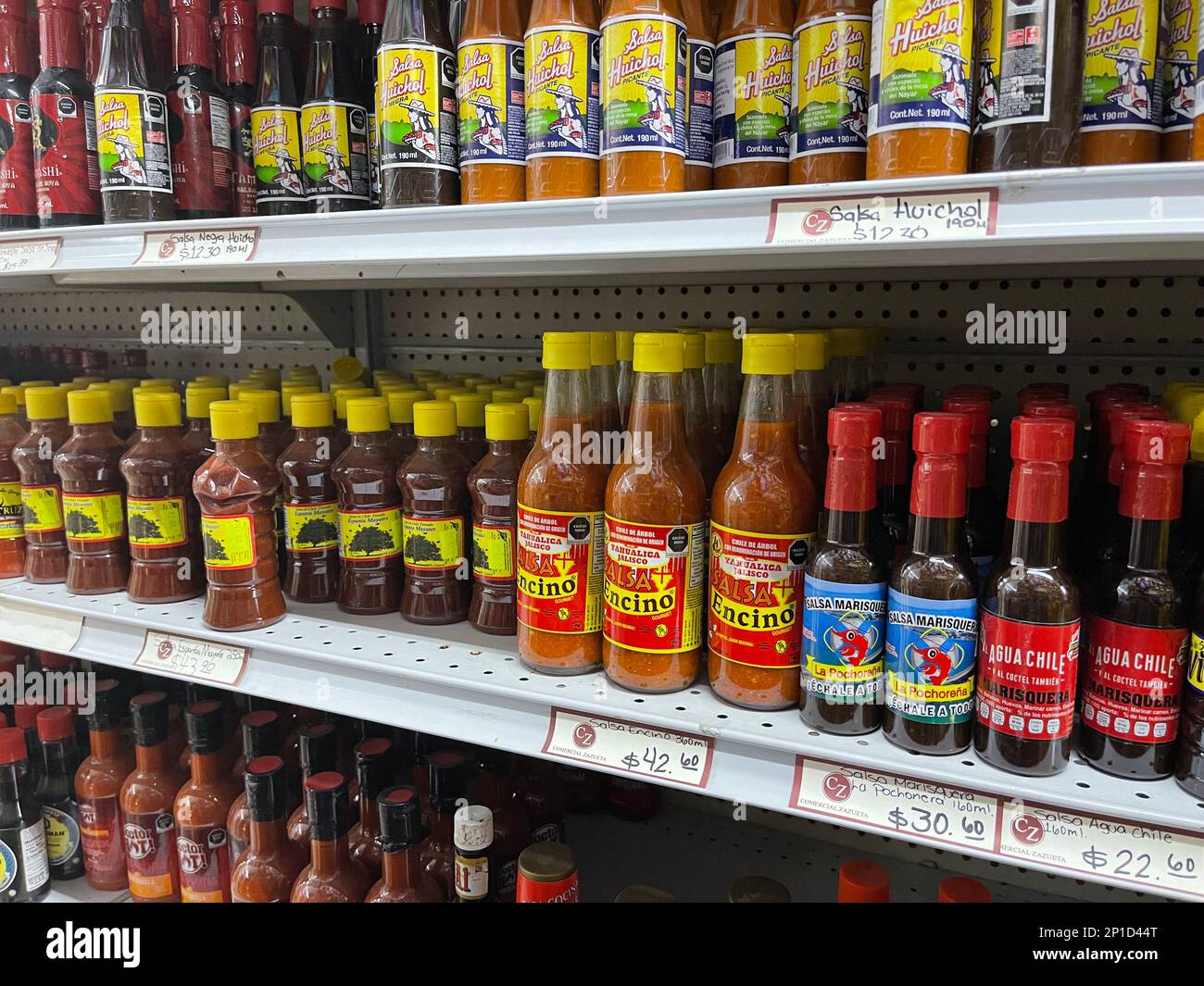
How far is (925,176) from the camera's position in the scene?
0.74 m

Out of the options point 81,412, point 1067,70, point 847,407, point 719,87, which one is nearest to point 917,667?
point 847,407

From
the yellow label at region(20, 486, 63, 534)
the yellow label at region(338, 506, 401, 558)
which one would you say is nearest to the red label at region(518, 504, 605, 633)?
the yellow label at region(338, 506, 401, 558)

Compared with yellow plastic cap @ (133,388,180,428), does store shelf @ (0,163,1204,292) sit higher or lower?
higher

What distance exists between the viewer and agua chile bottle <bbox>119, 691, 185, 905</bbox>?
143 cm

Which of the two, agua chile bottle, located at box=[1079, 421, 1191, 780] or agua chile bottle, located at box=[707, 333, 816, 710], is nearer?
agua chile bottle, located at box=[1079, 421, 1191, 780]

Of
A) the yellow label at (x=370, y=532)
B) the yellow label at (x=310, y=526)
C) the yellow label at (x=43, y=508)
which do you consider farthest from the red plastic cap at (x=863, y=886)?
the yellow label at (x=43, y=508)

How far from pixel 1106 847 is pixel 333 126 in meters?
1.29

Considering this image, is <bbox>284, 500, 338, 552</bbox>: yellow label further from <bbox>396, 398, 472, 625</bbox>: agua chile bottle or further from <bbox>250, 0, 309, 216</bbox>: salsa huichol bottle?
<bbox>250, 0, 309, 216</bbox>: salsa huichol bottle

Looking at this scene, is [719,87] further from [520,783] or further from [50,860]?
[50,860]

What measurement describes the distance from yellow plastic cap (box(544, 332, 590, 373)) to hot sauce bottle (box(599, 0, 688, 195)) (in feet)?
0.56

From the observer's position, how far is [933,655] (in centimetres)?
83

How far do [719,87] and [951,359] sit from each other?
580 millimetres

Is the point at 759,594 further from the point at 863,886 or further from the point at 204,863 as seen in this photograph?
the point at 204,863

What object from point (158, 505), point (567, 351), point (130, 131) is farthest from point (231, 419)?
point (567, 351)
